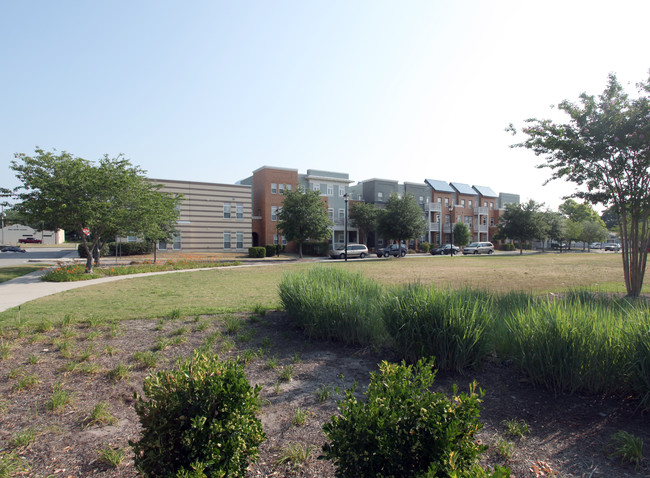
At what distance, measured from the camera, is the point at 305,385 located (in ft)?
15.0

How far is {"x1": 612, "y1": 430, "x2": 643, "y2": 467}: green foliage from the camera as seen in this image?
297 centimetres

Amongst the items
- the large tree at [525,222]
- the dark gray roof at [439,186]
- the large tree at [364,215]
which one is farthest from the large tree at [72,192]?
the dark gray roof at [439,186]

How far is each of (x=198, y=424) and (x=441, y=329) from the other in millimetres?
3313

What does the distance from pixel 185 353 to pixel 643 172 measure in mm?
12551

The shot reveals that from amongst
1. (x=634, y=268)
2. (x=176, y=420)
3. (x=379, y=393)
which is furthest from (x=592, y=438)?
(x=634, y=268)

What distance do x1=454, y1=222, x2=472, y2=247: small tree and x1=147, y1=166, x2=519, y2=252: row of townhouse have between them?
355cm

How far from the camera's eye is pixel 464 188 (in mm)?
75438

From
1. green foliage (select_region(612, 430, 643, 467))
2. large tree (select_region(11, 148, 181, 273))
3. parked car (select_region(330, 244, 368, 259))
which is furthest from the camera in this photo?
parked car (select_region(330, 244, 368, 259))

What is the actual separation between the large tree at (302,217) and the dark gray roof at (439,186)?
35926 mm

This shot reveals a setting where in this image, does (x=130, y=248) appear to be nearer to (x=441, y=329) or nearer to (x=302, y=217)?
(x=302, y=217)

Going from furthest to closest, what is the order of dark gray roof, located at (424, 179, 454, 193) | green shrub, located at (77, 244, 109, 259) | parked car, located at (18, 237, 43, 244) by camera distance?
1. parked car, located at (18, 237, 43, 244)
2. dark gray roof, located at (424, 179, 454, 193)
3. green shrub, located at (77, 244, 109, 259)

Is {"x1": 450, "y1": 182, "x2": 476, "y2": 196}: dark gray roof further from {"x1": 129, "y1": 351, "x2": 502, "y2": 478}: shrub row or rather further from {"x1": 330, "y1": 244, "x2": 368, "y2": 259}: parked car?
{"x1": 129, "y1": 351, "x2": 502, "y2": 478}: shrub row

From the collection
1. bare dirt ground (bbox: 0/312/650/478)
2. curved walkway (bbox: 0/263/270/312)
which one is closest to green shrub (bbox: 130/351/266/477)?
bare dirt ground (bbox: 0/312/650/478)

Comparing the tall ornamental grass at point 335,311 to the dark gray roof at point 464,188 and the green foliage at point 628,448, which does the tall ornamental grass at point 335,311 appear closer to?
the green foliage at point 628,448
